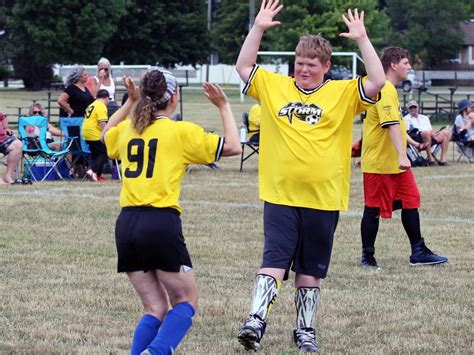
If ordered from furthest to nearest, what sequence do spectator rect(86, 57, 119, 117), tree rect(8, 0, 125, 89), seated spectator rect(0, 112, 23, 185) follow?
tree rect(8, 0, 125, 89) → spectator rect(86, 57, 119, 117) → seated spectator rect(0, 112, 23, 185)

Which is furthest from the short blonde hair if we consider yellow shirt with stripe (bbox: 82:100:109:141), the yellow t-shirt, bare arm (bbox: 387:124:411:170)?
the yellow t-shirt

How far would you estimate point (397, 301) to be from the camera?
782 centimetres

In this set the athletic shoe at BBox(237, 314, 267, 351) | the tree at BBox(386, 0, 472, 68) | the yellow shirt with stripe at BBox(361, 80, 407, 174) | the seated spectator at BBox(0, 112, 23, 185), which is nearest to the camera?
the athletic shoe at BBox(237, 314, 267, 351)

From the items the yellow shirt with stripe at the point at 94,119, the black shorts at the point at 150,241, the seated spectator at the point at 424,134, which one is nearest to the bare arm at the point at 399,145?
the black shorts at the point at 150,241

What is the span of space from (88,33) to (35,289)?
55533 mm

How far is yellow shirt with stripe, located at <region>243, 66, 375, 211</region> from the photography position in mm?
6148

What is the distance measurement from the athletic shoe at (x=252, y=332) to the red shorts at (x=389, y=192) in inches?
132

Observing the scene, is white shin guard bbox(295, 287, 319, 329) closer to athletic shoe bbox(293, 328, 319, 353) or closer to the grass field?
athletic shoe bbox(293, 328, 319, 353)

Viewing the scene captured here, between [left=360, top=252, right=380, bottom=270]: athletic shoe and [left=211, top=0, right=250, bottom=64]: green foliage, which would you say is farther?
[left=211, top=0, right=250, bottom=64]: green foliage

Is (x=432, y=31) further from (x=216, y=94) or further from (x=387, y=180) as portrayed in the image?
(x=216, y=94)

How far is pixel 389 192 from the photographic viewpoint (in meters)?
9.22

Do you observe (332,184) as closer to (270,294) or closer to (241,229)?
(270,294)

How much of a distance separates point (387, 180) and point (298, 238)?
3084 millimetres

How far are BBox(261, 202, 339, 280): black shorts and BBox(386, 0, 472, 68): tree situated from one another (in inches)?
2976
